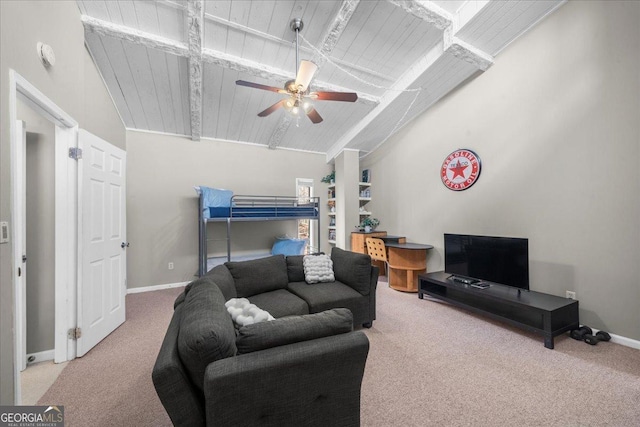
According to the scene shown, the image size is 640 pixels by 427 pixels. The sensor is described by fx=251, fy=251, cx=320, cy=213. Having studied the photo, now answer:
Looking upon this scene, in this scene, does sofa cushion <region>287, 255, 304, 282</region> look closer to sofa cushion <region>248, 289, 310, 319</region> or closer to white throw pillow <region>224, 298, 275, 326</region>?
sofa cushion <region>248, 289, 310, 319</region>

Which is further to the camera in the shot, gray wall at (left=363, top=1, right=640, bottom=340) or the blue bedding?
the blue bedding

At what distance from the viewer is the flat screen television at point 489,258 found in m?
2.84

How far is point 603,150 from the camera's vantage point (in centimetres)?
258

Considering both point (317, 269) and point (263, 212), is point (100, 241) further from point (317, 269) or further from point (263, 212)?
point (317, 269)

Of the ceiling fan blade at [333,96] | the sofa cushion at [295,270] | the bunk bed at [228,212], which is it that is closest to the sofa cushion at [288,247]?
the bunk bed at [228,212]

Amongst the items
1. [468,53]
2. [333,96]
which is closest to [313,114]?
[333,96]

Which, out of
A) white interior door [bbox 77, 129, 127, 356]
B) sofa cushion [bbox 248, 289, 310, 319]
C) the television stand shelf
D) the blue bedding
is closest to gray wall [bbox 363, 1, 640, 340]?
the television stand shelf

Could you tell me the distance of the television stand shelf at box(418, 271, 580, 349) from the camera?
96.8 inches

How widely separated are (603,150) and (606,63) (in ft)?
2.88

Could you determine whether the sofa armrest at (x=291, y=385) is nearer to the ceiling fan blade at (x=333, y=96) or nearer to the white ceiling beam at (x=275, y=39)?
the ceiling fan blade at (x=333, y=96)

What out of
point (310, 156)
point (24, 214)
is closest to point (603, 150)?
point (310, 156)

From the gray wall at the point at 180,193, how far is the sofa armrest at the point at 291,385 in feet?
13.4

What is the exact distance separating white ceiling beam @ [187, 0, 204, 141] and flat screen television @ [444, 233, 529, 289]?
4022mm

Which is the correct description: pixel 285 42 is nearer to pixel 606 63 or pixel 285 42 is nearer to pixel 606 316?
pixel 606 63
